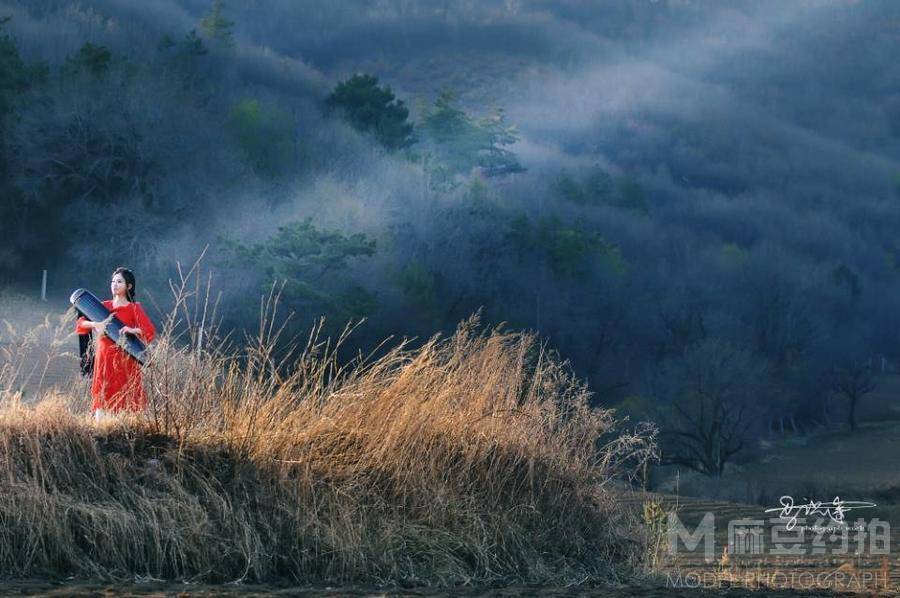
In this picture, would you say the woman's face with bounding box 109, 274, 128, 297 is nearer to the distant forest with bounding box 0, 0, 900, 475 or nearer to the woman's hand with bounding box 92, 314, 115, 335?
the woman's hand with bounding box 92, 314, 115, 335

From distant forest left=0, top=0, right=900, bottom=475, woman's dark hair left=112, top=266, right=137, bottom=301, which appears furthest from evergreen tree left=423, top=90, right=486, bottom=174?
woman's dark hair left=112, top=266, right=137, bottom=301

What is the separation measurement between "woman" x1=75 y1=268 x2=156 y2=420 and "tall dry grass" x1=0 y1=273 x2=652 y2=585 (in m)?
0.25

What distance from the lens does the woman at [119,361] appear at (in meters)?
7.99

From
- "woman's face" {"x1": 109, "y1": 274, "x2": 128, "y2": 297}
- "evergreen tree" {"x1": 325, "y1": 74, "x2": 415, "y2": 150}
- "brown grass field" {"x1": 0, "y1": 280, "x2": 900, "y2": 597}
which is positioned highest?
"evergreen tree" {"x1": 325, "y1": 74, "x2": 415, "y2": 150}

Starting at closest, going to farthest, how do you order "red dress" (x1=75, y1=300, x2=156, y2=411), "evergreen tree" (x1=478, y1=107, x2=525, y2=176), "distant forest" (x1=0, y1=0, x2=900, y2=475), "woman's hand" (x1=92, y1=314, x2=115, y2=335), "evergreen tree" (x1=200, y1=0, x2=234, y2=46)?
"red dress" (x1=75, y1=300, x2=156, y2=411) → "woman's hand" (x1=92, y1=314, x2=115, y2=335) → "distant forest" (x1=0, y1=0, x2=900, y2=475) → "evergreen tree" (x1=200, y1=0, x2=234, y2=46) → "evergreen tree" (x1=478, y1=107, x2=525, y2=176)

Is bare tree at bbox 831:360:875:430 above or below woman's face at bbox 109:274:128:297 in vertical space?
above

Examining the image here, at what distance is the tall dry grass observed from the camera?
263 inches

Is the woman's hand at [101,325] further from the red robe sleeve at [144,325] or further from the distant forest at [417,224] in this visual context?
the distant forest at [417,224]

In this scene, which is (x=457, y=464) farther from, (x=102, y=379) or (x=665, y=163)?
(x=665, y=163)

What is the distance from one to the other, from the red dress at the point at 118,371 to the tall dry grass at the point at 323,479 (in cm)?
24

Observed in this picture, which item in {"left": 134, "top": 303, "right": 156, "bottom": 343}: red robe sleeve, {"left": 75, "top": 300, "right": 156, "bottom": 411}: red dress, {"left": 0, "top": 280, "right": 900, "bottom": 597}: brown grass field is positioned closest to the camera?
{"left": 0, "top": 280, "right": 900, "bottom": 597}: brown grass field

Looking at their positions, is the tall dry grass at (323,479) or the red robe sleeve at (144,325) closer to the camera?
the tall dry grass at (323,479)

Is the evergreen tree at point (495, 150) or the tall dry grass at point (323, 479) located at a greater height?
the evergreen tree at point (495, 150)

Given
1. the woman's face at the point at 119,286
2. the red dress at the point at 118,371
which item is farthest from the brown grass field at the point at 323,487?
the woman's face at the point at 119,286
